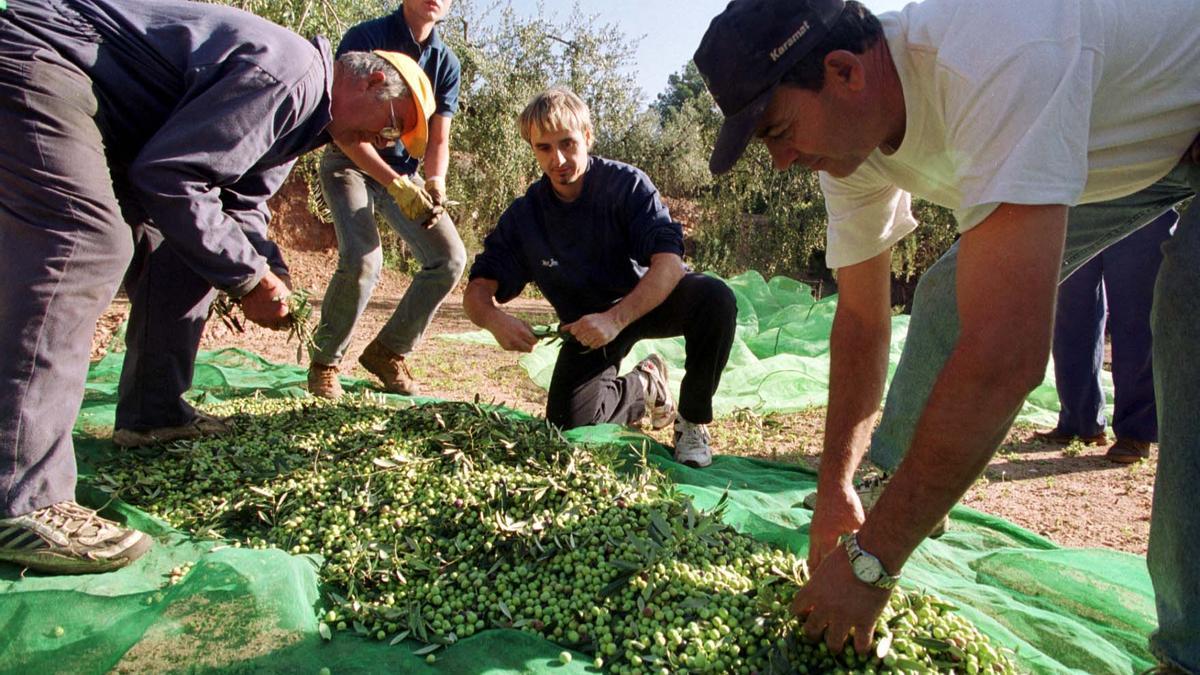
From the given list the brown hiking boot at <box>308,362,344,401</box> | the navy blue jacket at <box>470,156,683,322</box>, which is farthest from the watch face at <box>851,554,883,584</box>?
the brown hiking boot at <box>308,362,344,401</box>

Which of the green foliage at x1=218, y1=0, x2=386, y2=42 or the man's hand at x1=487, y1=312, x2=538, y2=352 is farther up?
the green foliage at x1=218, y1=0, x2=386, y2=42

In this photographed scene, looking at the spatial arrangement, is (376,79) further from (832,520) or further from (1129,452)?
(1129,452)

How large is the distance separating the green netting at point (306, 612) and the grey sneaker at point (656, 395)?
1.57 meters

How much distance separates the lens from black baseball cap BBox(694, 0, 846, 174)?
5.68 ft

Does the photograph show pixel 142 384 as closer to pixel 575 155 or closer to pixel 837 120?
pixel 575 155

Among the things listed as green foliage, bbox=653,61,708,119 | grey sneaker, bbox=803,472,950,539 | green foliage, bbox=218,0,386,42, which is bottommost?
grey sneaker, bbox=803,472,950,539

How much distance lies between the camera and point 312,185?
11.1 m

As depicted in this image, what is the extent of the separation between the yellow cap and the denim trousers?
1000 mm

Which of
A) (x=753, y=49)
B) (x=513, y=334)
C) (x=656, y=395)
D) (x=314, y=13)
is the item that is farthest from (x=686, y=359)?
(x=314, y=13)

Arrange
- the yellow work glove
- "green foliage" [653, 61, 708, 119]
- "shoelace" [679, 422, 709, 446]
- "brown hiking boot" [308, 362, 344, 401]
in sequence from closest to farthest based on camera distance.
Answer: "shoelace" [679, 422, 709, 446], the yellow work glove, "brown hiking boot" [308, 362, 344, 401], "green foliage" [653, 61, 708, 119]

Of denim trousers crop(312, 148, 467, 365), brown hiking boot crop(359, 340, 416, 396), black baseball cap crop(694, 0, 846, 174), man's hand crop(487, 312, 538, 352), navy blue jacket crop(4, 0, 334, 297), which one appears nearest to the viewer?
black baseball cap crop(694, 0, 846, 174)

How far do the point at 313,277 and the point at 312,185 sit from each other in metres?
2.19

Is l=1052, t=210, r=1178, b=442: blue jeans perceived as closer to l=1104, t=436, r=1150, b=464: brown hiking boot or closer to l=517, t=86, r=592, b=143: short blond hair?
l=1104, t=436, r=1150, b=464: brown hiking boot

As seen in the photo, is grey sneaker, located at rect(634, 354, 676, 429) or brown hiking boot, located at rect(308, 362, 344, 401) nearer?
brown hiking boot, located at rect(308, 362, 344, 401)
